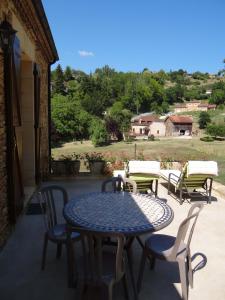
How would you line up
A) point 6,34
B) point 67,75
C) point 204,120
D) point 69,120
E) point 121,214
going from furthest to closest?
point 67,75 < point 204,120 < point 69,120 < point 6,34 < point 121,214

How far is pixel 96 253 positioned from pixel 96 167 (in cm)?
516

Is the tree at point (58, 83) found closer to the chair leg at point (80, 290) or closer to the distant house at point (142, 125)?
the distant house at point (142, 125)

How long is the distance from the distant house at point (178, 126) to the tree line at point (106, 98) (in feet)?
27.5

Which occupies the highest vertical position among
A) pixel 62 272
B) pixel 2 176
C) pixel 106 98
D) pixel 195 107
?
pixel 106 98

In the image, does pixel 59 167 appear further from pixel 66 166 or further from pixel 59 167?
pixel 66 166

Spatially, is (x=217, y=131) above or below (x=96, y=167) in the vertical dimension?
below

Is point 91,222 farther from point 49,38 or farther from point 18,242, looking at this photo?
point 49,38

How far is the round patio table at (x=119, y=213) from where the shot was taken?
269 centimetres

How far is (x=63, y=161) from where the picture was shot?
7.44 metres

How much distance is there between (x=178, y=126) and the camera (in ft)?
202

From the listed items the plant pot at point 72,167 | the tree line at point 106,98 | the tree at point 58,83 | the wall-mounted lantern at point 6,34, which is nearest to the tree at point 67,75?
the tree line at point 106,98

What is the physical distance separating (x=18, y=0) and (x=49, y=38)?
90.9 inches

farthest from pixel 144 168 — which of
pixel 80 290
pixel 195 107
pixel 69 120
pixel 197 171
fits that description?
pixel 195 107

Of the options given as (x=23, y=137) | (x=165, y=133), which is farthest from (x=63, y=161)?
(x=165, y=133)
